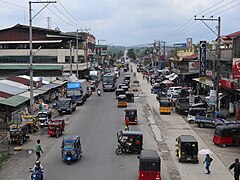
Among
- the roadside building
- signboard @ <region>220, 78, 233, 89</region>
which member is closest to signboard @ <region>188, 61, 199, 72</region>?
signboard @ <region>220, 78, 233, 89</region>

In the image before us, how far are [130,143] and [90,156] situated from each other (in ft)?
9.34

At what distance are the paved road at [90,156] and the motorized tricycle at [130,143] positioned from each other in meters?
0.64

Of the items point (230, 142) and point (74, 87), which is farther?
point (74, 87)

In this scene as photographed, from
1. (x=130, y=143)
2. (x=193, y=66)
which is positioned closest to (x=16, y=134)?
(x=130, y=143)

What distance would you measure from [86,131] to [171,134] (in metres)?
7.75

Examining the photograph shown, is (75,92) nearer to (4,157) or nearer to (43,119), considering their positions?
(43,119)

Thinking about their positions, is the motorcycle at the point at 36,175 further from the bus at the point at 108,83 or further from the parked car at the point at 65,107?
the bus at the point at 108,83

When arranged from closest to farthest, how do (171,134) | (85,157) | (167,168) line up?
1. (167,168)
2. (85,157)
3. (171,134)

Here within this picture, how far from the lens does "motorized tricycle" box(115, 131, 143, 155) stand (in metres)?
27.5

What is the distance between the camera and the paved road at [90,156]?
22.9 meters

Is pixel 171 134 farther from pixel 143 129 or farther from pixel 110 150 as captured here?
pixel 110 150

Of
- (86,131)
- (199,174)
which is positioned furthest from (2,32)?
(199,174)

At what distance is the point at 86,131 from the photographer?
37281mm

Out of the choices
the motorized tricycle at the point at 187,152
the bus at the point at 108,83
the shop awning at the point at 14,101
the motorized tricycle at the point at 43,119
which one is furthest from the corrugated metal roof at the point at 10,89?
the bus at the point at 108,83
